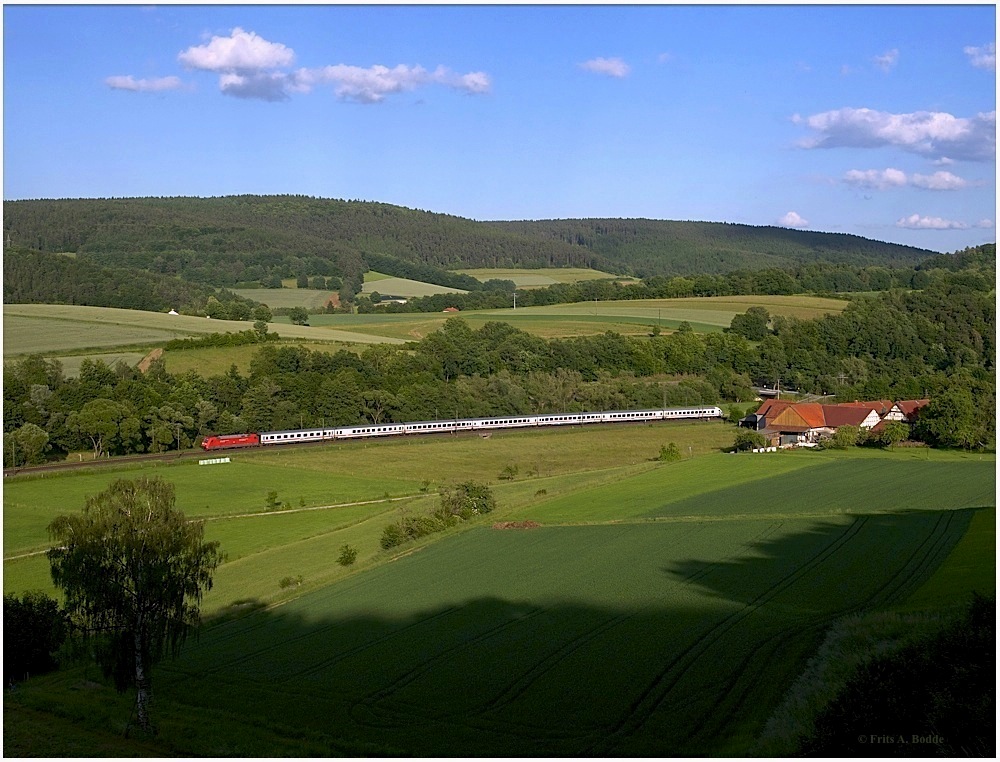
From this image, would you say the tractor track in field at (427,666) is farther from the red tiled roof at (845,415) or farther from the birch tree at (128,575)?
the red tiled roof at (845,415)

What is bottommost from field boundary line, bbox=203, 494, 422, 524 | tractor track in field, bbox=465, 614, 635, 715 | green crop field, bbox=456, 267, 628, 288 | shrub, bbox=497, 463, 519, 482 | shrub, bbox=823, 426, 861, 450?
field boundary line, bbox=203, 494, 422, 524

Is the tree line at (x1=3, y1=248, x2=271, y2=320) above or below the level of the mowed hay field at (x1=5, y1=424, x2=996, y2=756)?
above

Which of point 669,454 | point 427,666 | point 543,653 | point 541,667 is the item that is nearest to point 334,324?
point 669,454

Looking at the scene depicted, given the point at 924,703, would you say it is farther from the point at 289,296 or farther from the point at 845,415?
the point at 289,296

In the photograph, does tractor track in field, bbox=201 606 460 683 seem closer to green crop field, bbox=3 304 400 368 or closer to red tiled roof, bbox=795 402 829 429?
red tiled roof, bbox=795 402 829 429

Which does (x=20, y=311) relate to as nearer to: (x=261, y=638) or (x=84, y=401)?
(x=84, y=401)

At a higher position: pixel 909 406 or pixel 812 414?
pixel 909 406

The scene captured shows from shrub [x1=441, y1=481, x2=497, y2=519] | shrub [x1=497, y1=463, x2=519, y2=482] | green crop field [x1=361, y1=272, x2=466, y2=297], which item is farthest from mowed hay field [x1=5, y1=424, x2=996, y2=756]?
green crop field [x1=361, y1=272, x2=466, y2=297]
